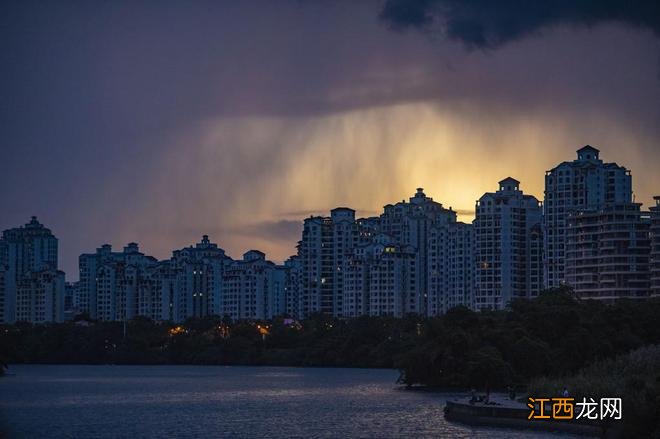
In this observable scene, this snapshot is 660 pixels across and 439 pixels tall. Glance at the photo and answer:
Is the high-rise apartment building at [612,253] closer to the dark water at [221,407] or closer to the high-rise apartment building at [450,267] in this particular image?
the high-rise apartment building at [450,267]

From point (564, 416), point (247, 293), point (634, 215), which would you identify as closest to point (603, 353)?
point (564, 416)

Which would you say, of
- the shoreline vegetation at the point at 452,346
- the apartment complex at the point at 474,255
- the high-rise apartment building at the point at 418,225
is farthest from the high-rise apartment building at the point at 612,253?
the high-rise apartment building at the point at 418,225

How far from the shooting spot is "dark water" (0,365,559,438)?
60.8 m

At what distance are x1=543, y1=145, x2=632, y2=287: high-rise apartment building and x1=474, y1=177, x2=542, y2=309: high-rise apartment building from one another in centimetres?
653

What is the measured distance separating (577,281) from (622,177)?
16.1 meters

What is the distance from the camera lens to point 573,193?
5753 inches

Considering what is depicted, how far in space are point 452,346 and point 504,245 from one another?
7165 cm

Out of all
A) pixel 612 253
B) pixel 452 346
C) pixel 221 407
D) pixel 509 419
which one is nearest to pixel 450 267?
pixel 612 253

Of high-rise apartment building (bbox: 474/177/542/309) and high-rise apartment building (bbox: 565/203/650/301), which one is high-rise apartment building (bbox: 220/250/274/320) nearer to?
high-rise apartment building (bbox: 474/177/542/309)

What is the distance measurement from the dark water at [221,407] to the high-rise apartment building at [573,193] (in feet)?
109

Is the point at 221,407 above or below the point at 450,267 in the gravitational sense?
below

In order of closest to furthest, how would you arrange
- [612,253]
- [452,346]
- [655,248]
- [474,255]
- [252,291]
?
[452,346] < [655,248] < [612,253] < [474,255] < [252,291]

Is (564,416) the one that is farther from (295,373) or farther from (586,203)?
(586,203)

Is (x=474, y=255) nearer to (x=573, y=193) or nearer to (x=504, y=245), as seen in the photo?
(x=504, y=245)
